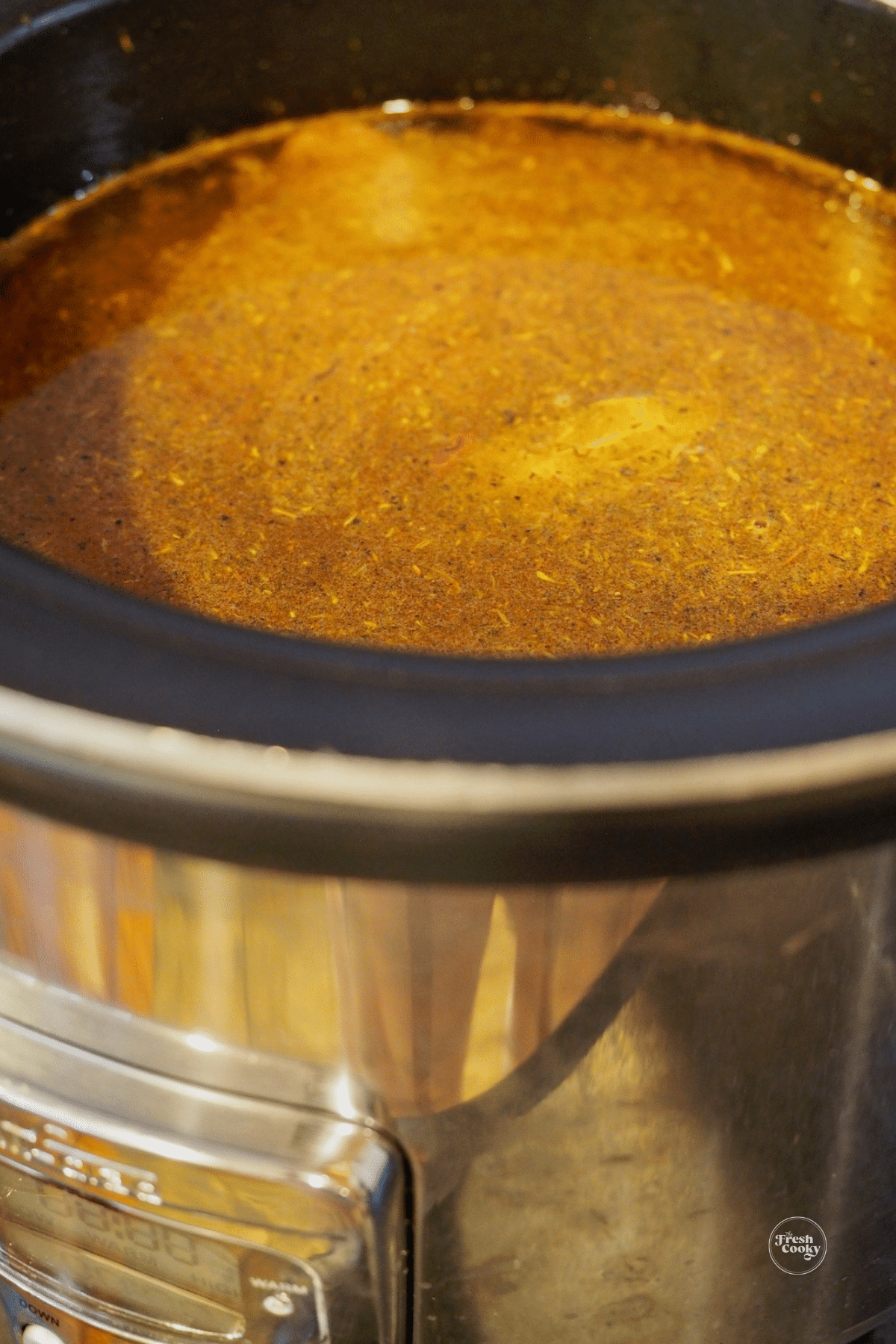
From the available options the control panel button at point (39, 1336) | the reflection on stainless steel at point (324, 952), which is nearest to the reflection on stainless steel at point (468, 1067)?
the reflection on stainless steel at point (324, 952)

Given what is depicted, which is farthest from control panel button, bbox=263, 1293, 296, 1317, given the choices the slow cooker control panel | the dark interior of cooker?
the dark interior of cooker

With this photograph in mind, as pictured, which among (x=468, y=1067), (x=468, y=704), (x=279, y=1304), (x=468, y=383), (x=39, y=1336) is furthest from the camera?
(x=468, y=383)

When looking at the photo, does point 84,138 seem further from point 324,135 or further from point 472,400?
point 472,400

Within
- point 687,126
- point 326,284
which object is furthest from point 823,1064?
point 687,126

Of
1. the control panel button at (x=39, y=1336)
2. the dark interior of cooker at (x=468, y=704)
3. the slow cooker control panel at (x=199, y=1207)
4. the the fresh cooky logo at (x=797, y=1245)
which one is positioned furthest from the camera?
the control panel button at (x=39, y=1336)

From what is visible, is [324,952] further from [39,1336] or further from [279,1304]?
[39,1336]

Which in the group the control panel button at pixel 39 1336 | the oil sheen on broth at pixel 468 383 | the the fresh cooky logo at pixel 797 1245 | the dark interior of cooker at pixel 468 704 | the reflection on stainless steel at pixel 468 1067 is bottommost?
the control panel button at pixel 39 1336

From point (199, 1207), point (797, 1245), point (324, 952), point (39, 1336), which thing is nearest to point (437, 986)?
point (324, 952)

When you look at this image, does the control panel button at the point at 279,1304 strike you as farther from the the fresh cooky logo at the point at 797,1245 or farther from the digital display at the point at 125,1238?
the the fresh cooky logo at the point at 797,1245
